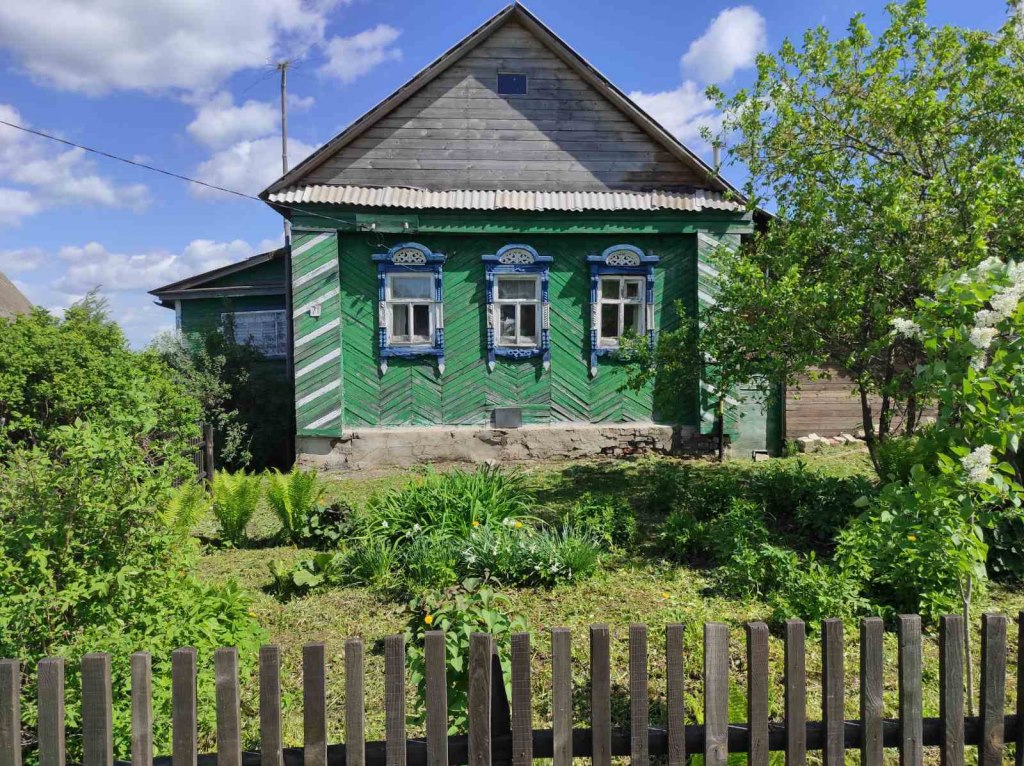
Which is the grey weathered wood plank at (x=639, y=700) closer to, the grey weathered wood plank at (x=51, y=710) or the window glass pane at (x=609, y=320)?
the grey weathered wood plank at (x=51, y=710)

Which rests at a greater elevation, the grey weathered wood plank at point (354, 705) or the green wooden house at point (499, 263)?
the green wooden house at point (499, 263)

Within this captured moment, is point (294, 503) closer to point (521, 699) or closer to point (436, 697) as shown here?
point (436, 697)

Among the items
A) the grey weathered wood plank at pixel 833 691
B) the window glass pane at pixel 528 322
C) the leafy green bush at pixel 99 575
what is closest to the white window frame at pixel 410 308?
the window glass pane at pixel 528 322

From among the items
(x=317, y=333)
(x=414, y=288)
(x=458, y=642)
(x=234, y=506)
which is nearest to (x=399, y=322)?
(x=414, y=288)

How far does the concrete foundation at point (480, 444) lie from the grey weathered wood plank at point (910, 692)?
853 centimetres

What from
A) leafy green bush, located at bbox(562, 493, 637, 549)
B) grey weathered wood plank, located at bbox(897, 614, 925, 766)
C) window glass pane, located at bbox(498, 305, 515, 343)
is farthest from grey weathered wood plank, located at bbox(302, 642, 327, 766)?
window glass pane, located at bbox(498, 305, 515, 343)

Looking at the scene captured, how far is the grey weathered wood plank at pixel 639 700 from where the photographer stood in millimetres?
2229

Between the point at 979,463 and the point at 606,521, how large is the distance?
3617 millimetres

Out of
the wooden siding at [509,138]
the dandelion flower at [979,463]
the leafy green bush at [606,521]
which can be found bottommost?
the leafy green bush at [606,521]

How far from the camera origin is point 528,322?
35.5ft

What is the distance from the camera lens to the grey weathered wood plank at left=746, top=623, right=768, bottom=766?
2.24 metres

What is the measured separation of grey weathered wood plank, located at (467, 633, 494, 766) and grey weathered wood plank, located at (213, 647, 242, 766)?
721 mm

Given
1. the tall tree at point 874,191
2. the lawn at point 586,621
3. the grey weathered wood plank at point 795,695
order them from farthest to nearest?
1. the tall tree at point 874,191
2. the lawn at point 586,621
3. the grey weathered wood plank at point 795,695

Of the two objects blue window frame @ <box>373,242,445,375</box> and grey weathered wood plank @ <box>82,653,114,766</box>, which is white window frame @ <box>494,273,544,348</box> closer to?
blue window frame @ <box>373,242,445,375</box>
